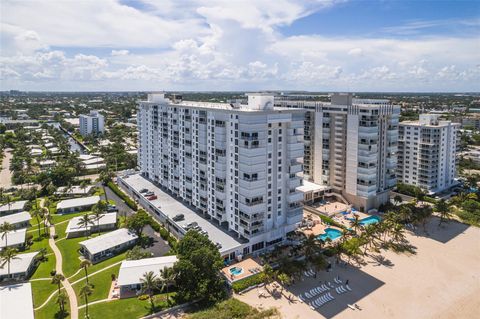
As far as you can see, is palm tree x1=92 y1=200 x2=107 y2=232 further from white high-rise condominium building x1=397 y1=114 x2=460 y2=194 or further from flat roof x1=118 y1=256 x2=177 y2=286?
white high-rise condominium building x1=397 y1=114 x2=460 y2=194

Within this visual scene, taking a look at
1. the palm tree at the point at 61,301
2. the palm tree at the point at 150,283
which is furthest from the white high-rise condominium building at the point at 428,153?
the palm tree at the point at 61,301

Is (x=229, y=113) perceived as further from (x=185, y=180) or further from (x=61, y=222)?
(x=61, y=222)

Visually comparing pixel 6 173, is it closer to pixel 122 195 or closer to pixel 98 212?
pixel 122 195

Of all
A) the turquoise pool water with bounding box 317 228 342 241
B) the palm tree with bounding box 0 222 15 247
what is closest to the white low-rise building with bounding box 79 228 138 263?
the palm tree with bounding box 0 222 15 247

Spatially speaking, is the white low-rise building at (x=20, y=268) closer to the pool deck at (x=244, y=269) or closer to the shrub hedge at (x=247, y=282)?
the pool deck at (x=244, y=269)

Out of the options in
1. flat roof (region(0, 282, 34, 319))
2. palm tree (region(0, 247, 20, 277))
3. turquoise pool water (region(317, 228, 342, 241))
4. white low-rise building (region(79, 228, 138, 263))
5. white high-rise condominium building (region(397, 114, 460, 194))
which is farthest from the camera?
white high-rise condominium building (region(397, 114, 460, 194))

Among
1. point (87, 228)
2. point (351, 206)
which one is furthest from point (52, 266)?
point (351, 206)
